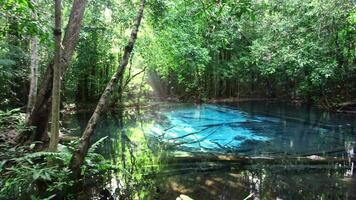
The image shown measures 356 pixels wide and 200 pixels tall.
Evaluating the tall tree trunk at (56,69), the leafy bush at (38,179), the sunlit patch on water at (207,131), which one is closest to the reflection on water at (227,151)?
the sunlit patch on water at (207,131)

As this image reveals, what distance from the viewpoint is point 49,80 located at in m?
5.71

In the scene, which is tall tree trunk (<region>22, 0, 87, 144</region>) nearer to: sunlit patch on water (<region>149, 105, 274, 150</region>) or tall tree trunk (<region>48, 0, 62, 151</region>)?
tall tree trunk (<region>48, 0, 62, 151</region>)

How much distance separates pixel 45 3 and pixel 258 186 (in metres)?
7.23

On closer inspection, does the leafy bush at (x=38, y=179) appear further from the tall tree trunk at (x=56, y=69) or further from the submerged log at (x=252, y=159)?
the submerged log at (x=252, y=159)

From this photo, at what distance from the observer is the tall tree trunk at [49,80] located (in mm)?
5562

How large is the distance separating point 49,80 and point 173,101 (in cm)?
1537

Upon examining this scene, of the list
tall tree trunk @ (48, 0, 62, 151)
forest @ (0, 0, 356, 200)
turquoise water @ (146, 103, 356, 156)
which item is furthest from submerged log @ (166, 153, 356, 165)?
tall tree trunk @ (48, 0, 62, 151)

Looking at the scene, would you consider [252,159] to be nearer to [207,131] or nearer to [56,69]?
[207,131]

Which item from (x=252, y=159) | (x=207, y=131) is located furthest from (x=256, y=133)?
(x=252, y=159)

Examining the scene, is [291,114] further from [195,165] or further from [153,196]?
[153,196]

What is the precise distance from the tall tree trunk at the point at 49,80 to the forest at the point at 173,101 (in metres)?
0.02

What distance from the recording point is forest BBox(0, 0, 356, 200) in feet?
14.1

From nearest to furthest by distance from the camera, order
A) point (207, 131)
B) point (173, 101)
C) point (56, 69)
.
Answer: point (56, 69), point (207, 131), point (173, 101)

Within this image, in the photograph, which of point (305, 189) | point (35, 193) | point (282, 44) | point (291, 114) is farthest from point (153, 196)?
point (282, 44)
